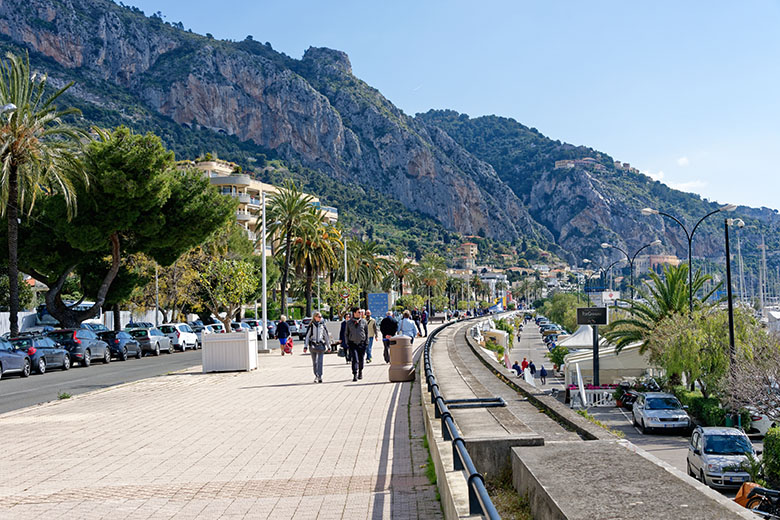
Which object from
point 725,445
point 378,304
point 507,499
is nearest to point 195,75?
point 378,304

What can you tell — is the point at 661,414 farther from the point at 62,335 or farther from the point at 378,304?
the point at 62,335

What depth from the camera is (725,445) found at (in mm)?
18938

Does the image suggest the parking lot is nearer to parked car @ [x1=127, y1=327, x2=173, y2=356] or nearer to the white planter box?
the white planter box

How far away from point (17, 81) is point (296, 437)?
2622cm

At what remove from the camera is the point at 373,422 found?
38.5 feet

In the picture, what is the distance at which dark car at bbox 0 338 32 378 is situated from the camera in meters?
24.8

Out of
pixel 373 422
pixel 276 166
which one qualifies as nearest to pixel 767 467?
pixel 373 422

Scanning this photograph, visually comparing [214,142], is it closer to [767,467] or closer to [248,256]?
[248,256]

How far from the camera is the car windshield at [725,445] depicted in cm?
1877

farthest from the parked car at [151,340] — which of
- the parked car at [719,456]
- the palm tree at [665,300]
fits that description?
the parked car at [719,456]

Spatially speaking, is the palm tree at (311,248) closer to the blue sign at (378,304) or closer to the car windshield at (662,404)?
the blue sign at (378,304)

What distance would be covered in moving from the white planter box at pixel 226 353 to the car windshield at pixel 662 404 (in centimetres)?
1586

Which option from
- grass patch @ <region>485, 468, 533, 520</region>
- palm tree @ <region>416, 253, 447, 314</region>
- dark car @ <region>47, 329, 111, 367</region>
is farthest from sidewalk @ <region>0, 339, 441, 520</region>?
palm tree @ <region>416, 253, 447, 314</region>

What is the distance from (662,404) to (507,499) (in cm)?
2561
